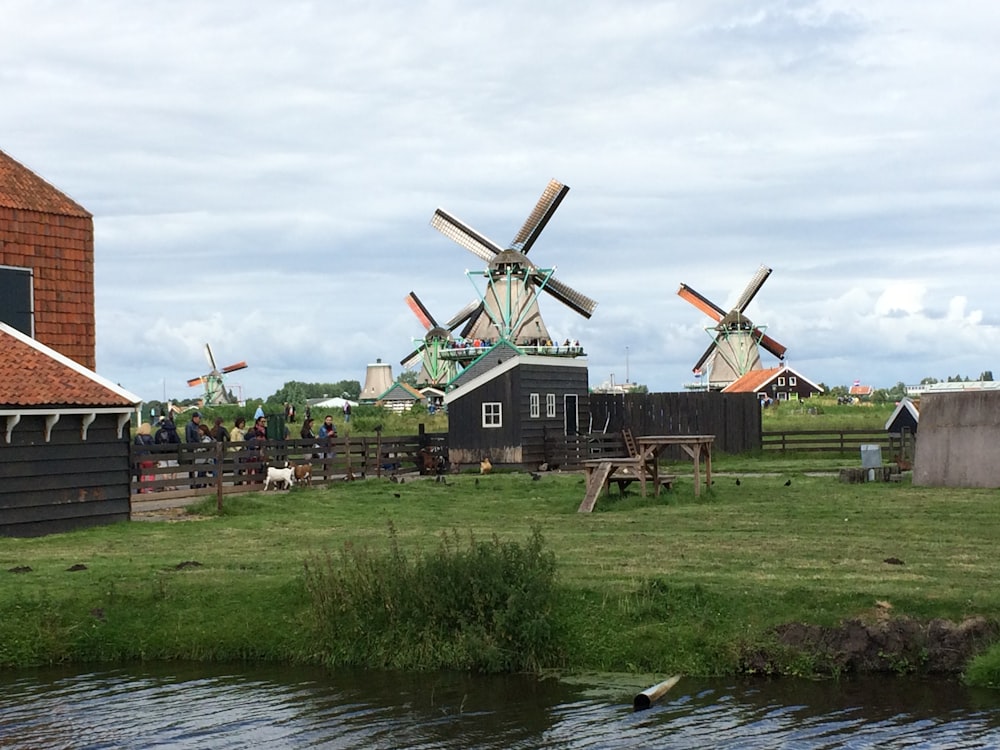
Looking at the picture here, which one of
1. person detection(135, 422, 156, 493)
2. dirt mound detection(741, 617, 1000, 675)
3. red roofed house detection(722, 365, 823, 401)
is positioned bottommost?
dirt mound detection(741, 617, 1000, 675)

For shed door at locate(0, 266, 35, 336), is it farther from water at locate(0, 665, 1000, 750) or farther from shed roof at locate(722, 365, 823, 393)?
shed roof at locate(722, 365, 823, 393)

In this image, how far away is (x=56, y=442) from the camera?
21.9m

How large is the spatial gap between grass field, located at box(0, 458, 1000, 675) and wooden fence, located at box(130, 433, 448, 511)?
177 cm

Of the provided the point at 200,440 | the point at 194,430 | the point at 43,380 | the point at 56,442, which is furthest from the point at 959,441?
the point at 43,380

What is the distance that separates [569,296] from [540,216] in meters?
4.04

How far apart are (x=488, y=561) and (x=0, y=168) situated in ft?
53.8

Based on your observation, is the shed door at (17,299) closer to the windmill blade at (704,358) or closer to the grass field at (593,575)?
the grass field at (593,575)

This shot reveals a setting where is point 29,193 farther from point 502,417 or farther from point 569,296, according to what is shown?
point 569,296

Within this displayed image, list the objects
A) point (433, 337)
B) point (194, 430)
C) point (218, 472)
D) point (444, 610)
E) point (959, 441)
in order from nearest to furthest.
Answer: point (444, 610)
point (218, 472)
point (959, 441)
point (194, 430)
point (433, 337)

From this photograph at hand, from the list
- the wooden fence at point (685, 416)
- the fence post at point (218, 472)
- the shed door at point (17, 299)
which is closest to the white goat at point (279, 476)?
the fence post at point (218, 472)

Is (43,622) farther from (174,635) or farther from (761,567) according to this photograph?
(761,567)

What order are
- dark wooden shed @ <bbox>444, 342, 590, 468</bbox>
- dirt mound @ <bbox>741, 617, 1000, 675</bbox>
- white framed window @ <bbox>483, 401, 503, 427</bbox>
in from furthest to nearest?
white framed window @ <bbox>483, 401, 503, 427</bbox> → dark wooden shed @ <bbox>444, 342, 590, 468</bbox> → dirt mound @ <bbox>741, 617, 1000, 675</bbox>

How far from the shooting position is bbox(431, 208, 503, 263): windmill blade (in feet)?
213

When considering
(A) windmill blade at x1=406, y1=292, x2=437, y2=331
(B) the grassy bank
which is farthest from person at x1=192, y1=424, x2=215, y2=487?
(A) windmill blade at x1=406, y1=292, x2=437, y2=331
